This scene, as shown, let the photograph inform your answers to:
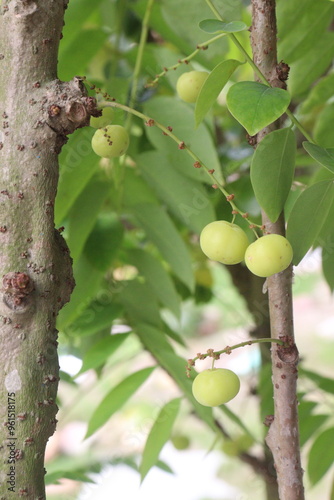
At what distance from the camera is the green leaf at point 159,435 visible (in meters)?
0.54

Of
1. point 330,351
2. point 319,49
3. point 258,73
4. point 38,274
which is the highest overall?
point 330,351

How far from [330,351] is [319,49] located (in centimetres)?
215

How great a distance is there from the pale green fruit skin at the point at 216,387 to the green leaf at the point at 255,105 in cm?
14

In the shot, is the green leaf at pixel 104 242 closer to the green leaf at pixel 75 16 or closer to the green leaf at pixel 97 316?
the green leaf at pixel 97 316

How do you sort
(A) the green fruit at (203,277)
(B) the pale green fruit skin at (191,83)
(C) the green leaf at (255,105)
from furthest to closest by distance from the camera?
(A) the green fruit at (203,277)
(B) the pale green fruit skin at (191,83)
(C) the green leaf at (255,105)

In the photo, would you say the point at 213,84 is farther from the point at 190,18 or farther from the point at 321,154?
the point at 190,18

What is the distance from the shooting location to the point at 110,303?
0.62m

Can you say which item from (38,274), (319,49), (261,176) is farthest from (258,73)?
(319,49)

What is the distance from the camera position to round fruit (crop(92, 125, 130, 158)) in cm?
41

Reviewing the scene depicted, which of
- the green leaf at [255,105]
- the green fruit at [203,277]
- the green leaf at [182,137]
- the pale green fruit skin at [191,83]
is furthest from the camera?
the green fruit at [203,277]

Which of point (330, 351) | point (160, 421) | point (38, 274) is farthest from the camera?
point (330, 351)

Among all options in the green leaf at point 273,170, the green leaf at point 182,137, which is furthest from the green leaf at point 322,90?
the green leaf at point 273,170

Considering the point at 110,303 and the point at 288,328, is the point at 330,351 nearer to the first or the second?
the point at 110,303

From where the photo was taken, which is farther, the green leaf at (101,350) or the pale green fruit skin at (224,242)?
the green leaf at (101,350)
